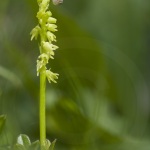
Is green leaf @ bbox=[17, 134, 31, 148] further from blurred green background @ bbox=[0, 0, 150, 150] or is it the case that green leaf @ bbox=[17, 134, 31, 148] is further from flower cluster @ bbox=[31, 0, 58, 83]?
blurred green background @ bbox=[0, 0, 150, 150]

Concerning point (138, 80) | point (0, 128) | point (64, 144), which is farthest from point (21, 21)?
point (0, 128)

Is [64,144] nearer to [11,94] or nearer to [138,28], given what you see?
[11,94]

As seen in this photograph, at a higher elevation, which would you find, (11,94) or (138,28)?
(138,28)

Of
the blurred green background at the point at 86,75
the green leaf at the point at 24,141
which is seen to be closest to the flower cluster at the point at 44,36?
the green leaf at the point at 24,141

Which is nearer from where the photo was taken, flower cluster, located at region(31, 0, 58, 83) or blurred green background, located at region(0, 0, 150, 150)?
flower cluster, located at region(31, 0, 58, 83)

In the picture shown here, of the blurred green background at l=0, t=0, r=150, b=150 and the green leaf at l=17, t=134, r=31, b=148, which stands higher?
the blurred green background at l=0, t=0, r=150, b=150

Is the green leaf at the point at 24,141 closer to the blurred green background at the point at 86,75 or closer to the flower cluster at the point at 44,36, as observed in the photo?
the flower cluster at the point at 44,36

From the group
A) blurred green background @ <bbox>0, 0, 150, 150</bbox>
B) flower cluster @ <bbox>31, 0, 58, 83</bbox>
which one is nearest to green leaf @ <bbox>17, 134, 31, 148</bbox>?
flower cluster @ <bbox>31, 0, 58, 83</bbox>

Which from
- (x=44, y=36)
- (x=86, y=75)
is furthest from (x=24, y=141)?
(x=86, y=75)
